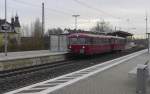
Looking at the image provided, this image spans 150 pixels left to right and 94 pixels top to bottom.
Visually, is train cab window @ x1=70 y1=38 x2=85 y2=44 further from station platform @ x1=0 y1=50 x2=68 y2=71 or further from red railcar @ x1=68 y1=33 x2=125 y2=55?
station platform @ x1=0 y1=50 x2=68 y2=71

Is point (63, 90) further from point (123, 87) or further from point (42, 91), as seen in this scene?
point (123, 87)

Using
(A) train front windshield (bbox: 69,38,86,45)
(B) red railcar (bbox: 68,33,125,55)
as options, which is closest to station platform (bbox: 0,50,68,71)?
(B) red railcar (bbox: 68,33,125,55)

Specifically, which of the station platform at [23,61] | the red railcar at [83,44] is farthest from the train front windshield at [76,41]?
the station platform at [23,61]

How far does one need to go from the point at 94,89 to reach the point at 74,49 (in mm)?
25792

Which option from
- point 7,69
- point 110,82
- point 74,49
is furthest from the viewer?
point 74,49

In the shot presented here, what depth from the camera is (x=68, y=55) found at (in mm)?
41312

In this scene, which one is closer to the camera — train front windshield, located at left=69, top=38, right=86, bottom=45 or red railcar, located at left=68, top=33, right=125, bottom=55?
red railcar, located at left=68, top=33, right=125, bottom=55

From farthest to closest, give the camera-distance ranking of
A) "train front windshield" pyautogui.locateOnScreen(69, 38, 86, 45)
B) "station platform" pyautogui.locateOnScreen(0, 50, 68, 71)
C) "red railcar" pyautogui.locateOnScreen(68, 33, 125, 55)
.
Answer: "train front windshield" pyautogui.locateOnScreen(69, 38, 86, 45) < "red railcar" pyautogui.locateOnScreen(68, 33, 125, 55) < "station platform" pyautogui.locateOnScreen(0, 50, 68, 71)

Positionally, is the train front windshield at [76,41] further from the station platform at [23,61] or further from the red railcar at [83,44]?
the station platform at [23,61]

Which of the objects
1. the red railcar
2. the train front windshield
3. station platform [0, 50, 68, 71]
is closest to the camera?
station platform [0, 50, 68, 71]

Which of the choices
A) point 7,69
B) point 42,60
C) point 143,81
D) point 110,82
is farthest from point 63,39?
point 143,81

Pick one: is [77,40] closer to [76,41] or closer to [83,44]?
[76,41]

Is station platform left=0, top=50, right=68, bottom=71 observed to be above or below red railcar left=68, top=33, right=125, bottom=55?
below

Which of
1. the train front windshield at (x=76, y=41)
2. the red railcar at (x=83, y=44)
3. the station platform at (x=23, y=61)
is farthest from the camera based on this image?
the train front windshield at (x=76, y=41)
